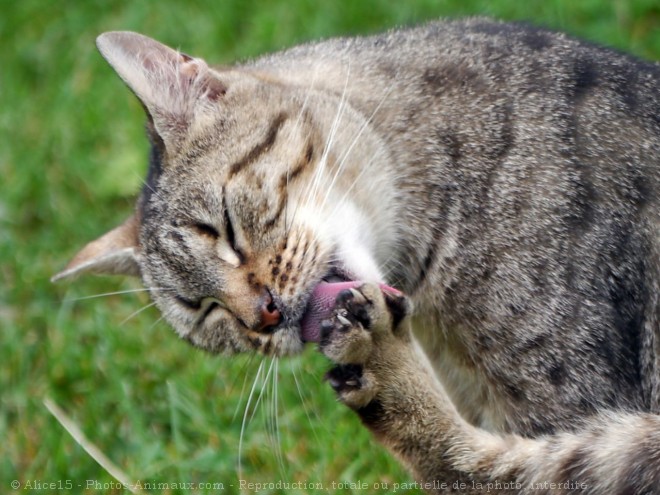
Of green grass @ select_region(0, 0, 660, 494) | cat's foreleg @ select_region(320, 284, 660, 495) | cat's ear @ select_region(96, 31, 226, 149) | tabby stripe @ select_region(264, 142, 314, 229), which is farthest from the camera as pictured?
green grass @ select_region(0, 0, 660, 494)

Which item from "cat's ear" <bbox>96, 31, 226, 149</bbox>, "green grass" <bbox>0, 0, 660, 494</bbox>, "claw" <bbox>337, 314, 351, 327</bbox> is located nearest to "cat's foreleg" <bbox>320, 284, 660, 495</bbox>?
"claw" <bbox>337, 314, 351, 327</bbox>

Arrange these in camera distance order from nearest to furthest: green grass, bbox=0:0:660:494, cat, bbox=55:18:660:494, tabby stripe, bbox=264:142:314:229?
cat, bbox=55:18:660:494 → tabby stripe, bbox=264:142:314:229 → green grass, bbox=0:0:660:494

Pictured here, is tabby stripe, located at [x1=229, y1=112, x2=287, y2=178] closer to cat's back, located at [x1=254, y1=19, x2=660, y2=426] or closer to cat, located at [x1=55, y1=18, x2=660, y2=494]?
cat, located at [x1=55, y1=18, x2=660, y2=494]

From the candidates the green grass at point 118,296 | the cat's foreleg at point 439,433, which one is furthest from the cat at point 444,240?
the green grass at point 118,296

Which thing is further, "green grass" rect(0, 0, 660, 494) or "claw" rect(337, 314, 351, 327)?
"green grass" rect(0, 0, 660, 494)

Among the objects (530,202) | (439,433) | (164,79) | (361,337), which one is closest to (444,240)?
(530,202)

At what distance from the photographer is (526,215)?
9.50 feet

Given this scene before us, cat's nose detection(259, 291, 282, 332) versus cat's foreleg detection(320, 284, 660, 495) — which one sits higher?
cat's nose detection(259, 291, 282, 332)

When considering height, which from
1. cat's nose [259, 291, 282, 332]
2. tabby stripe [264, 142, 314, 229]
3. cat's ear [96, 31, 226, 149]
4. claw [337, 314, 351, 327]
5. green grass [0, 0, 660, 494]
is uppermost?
cat's ear [96, 31, 226, 149]

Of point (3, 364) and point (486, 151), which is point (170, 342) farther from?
point (486, 151)

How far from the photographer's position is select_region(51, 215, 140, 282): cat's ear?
3270 millimetres

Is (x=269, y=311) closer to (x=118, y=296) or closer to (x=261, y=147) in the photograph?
(x=261, y=147)

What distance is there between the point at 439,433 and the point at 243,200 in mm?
886

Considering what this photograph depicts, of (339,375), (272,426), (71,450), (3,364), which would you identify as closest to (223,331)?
(339,375)
